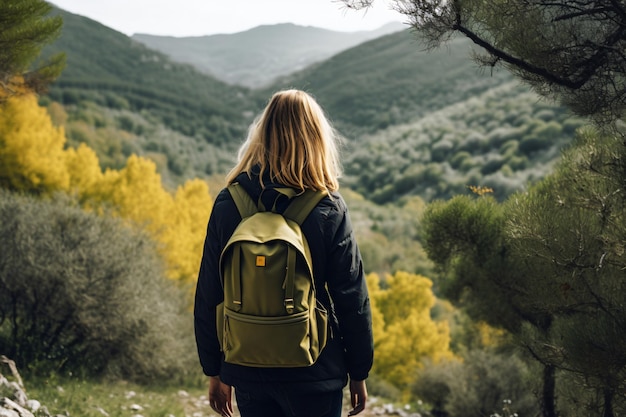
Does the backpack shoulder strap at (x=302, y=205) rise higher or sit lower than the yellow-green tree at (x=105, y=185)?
higher

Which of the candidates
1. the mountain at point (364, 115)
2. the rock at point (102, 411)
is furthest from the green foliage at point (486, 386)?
the mountain at point (364, 115)

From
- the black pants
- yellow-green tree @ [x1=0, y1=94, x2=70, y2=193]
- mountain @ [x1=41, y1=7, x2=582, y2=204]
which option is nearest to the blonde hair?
the black pants

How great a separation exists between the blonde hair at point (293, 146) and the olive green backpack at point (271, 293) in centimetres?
11

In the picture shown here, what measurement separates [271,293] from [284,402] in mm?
443

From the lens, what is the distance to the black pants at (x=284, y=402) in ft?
7.22

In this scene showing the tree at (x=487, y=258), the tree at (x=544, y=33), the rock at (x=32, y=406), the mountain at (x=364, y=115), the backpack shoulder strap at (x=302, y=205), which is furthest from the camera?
the mountain at (x=364, y=115)

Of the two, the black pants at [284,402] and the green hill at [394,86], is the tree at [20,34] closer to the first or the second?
the black pants at [284,402]

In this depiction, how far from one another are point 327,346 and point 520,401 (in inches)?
458

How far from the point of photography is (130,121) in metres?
69.2

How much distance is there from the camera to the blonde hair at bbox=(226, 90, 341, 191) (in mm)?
2277

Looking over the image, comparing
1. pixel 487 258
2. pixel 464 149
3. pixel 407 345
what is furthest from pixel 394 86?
pixel 487 258

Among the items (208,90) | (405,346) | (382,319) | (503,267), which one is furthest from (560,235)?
(208,90)

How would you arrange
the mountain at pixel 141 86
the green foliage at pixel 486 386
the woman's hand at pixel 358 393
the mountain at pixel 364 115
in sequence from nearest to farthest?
1. the woman's hand at pixel 358 393
2. the green foliage at pixel 486 386
3. the mountain at pixel 364 115
4. the mountain at pixel 141 86

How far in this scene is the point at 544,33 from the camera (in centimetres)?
369
